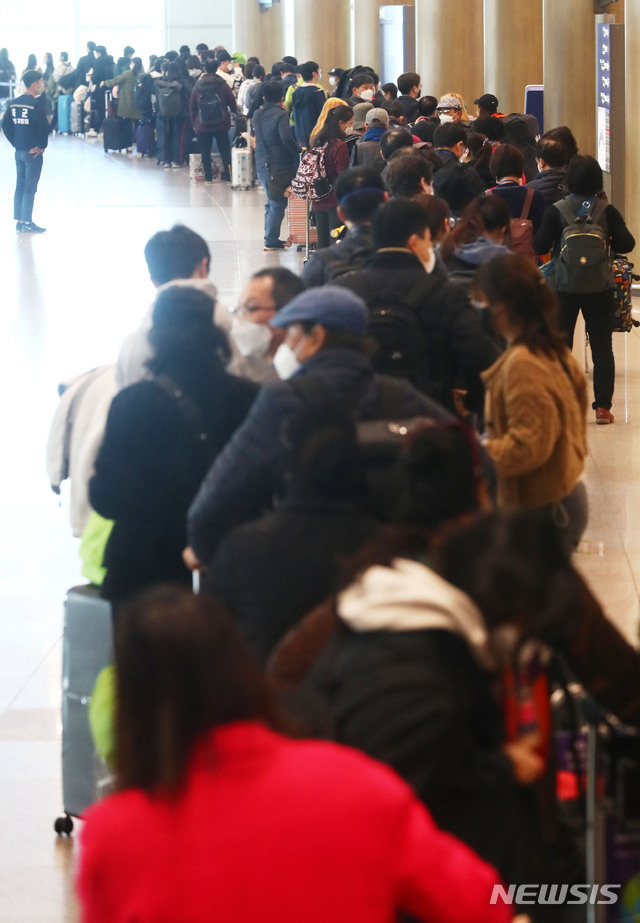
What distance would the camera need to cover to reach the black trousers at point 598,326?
7.83 metres

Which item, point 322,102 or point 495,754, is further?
point 322,102

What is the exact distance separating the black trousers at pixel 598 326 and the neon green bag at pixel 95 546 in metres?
4.43

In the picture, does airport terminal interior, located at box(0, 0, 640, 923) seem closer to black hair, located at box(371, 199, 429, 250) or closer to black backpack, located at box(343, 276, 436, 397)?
black backpack, located at box(343, 276, 436, 397)

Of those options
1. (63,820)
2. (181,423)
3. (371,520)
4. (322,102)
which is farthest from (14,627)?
(322,102)

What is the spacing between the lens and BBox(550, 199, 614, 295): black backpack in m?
7.59

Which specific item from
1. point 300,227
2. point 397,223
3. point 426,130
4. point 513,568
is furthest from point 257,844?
point 300,227

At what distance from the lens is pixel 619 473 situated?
23.9 feet

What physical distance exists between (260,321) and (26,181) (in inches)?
519

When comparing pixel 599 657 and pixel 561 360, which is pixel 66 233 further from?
pixel 599 657

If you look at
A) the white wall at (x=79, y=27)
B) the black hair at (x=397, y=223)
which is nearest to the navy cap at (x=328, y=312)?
the black hair at (x=397, y=223)

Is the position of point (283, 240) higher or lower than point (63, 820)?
higher

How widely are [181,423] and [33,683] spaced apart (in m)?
1.73

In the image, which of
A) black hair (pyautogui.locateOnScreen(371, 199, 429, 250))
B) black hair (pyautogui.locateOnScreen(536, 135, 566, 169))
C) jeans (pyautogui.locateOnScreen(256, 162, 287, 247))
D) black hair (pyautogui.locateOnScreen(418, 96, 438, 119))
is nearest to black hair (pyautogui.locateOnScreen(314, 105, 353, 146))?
black hair (pyautogui.locateOnScreen(418, 96, 438, 119))

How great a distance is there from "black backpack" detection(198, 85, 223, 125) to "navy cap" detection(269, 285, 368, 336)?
19344 mm
